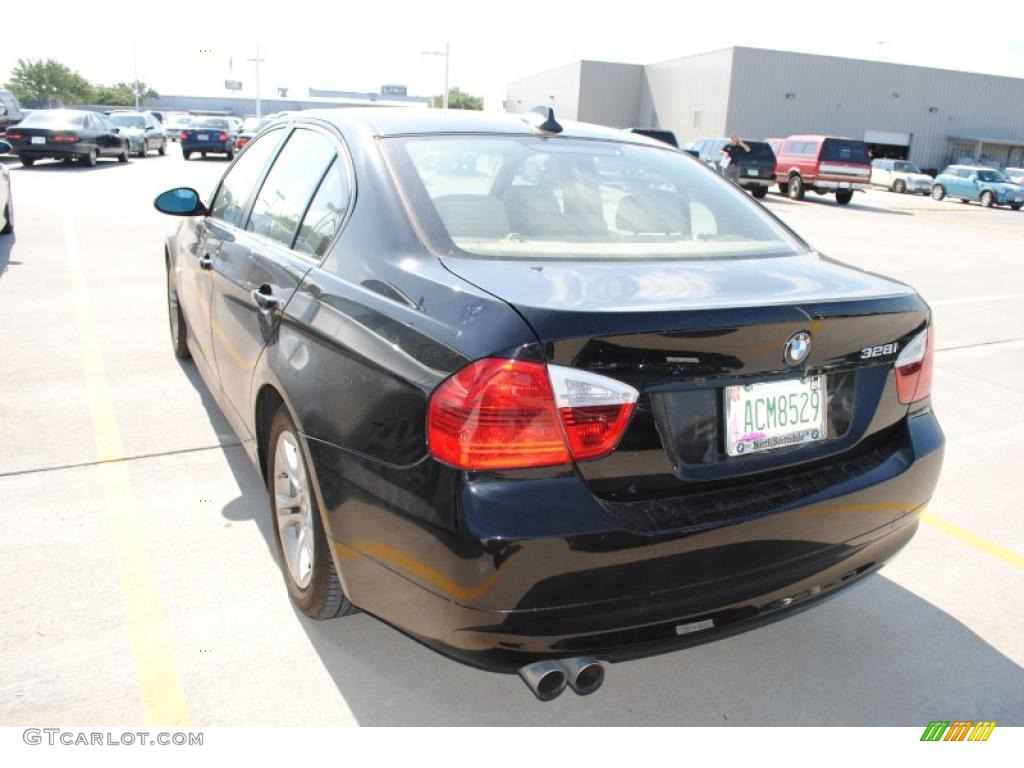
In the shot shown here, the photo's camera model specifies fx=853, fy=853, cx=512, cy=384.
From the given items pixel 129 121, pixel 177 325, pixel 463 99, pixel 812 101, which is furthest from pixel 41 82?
pixel 177 325

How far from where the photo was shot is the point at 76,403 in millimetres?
4914

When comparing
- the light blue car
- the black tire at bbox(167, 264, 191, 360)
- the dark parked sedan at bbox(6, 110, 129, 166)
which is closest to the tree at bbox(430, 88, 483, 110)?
the light blue car

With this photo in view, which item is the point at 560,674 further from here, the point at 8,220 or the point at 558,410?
the point at 8,220

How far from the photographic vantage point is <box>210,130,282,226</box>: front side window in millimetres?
3775

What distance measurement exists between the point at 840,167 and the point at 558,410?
27404 mm

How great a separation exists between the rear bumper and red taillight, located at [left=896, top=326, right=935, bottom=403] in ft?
1.11

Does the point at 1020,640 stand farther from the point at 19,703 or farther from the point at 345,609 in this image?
the point at 19,703

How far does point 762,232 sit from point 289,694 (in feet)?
7.42

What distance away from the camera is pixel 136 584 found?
10.2 feet

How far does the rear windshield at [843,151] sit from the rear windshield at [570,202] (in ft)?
83.8

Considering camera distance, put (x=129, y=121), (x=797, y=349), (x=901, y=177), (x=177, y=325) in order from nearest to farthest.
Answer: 1. (x=797, y=349)
2. (x=177, y=325)
3. (x=129, y=121)
4. (x=901, y=177)

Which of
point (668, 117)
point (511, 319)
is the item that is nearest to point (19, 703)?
point (511, 319)

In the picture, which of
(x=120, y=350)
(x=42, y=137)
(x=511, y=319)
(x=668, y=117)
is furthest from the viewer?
(x=668, y=117)

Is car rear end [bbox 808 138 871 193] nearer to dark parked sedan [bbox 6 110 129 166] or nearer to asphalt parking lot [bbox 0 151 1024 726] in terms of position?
dark parked sedan [bbox 6 110 129 166]
